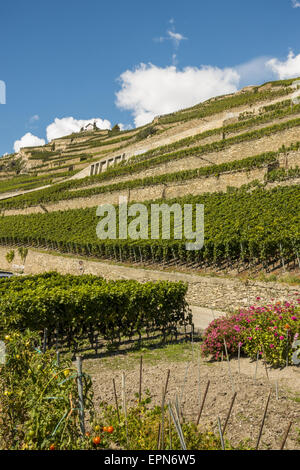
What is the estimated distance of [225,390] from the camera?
5.87 meters

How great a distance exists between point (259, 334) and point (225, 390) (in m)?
2.25

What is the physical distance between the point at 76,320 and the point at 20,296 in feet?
6.06

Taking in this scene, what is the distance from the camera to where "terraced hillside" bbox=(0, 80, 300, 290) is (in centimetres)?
1470

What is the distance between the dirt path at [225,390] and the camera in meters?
4.66

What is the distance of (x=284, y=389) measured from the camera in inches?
242

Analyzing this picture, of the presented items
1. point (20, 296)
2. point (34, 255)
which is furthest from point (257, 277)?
point (34, 255)

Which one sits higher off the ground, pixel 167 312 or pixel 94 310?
pixel 94 310

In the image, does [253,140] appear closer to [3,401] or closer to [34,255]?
[34,255]

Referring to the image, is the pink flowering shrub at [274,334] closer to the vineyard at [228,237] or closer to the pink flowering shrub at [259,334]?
the pink flowering shrub at [259,334]

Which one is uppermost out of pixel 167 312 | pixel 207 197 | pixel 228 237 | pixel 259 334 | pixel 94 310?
pixel 207 197

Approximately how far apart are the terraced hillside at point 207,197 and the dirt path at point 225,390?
659 centimetres

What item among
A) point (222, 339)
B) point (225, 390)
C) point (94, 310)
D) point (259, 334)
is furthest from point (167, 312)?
point (225, 390)

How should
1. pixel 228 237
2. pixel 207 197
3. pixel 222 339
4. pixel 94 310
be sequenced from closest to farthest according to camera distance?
pixel 222 339 → pixel 94 310 → pixel 228 237 → pixel 207 197

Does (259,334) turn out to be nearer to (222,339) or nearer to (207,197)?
(222,339)
